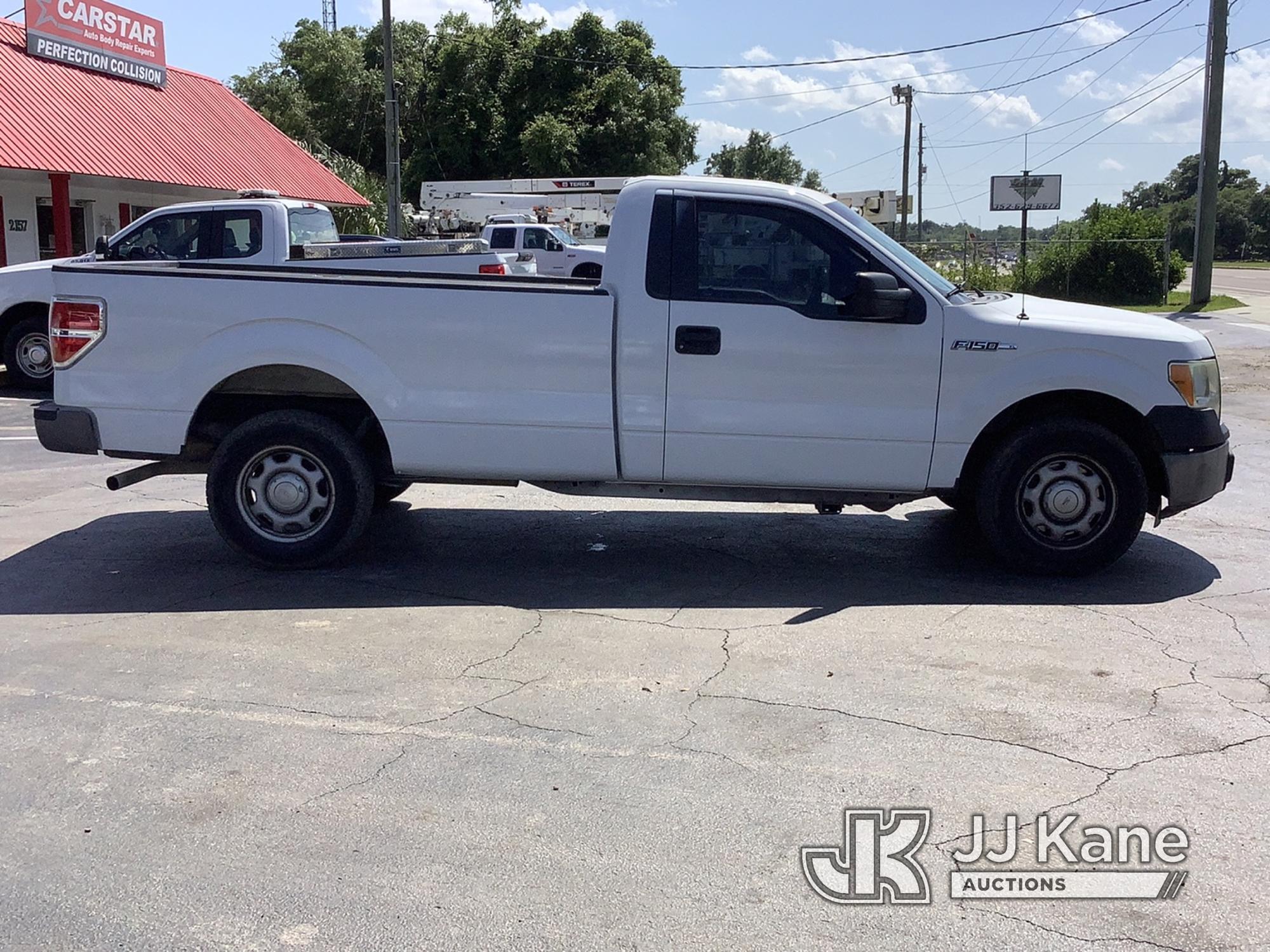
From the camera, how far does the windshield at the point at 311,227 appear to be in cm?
1354

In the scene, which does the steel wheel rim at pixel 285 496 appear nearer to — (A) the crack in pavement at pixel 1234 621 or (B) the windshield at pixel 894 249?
(B) the windshield at pixel 894 249

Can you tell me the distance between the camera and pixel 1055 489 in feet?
21.7

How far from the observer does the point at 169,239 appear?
43.4 ft

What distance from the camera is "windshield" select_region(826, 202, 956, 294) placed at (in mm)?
6547

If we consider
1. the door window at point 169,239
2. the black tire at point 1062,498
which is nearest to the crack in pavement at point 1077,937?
the black tire at point 1062,498

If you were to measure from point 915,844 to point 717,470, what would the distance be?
3.01 m

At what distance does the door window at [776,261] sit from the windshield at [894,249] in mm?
186

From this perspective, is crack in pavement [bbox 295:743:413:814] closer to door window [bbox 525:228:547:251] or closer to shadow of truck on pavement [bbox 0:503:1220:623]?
shadow of truck on pavement [bbox 0:503:1220:623]

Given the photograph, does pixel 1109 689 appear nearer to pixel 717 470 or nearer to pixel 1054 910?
pixel 1054 910

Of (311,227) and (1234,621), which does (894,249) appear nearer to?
(1234,621)

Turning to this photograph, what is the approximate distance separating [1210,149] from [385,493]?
1052 inches

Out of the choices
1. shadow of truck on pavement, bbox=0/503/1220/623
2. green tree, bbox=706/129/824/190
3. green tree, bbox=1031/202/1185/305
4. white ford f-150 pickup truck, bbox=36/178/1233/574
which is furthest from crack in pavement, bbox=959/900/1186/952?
green tree, bbox=706/129/824/190

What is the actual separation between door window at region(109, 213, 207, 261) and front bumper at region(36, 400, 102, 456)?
6896mm

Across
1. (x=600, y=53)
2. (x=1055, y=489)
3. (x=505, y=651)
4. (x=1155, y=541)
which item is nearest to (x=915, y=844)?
(x=505, y=651)
